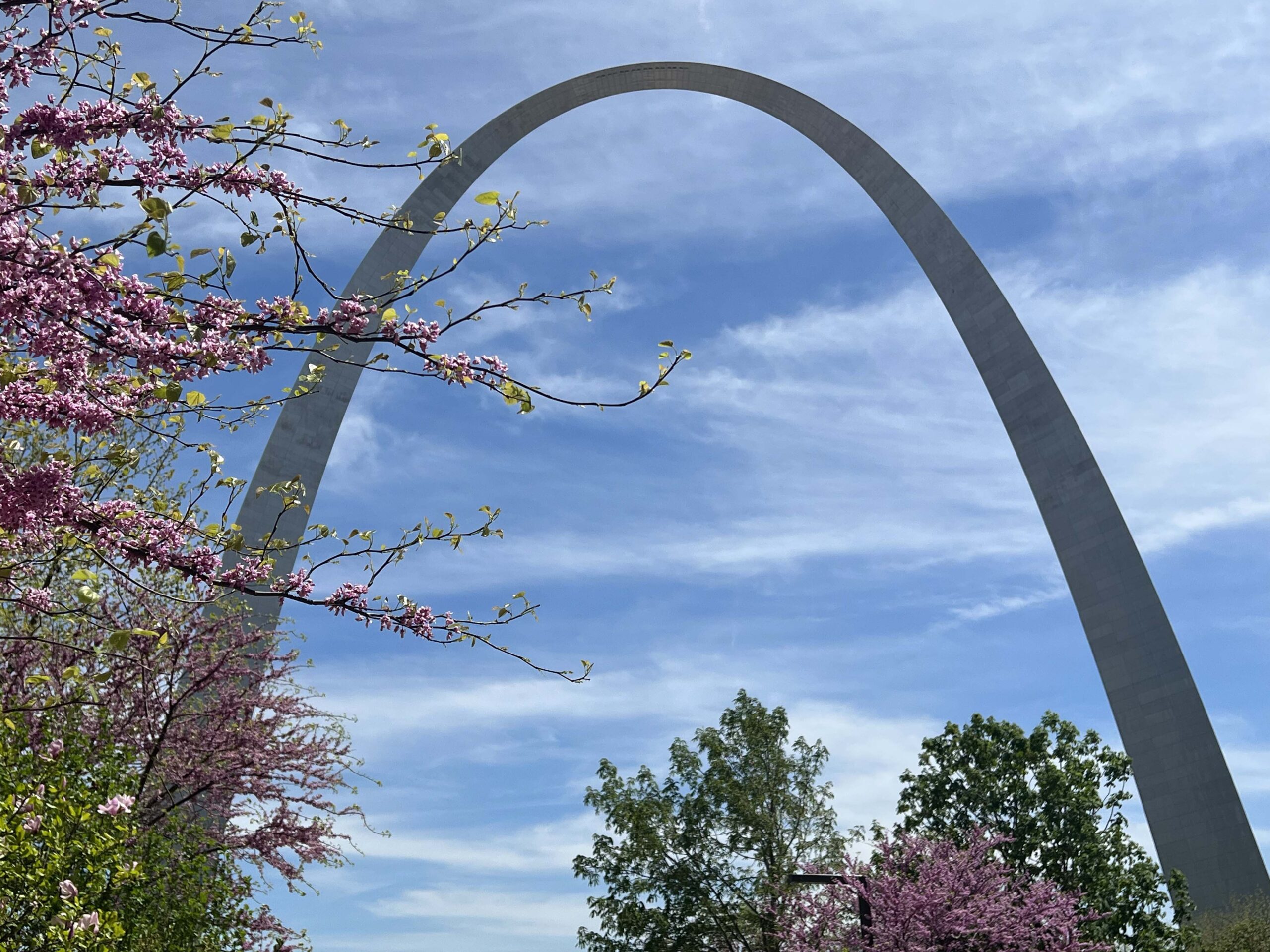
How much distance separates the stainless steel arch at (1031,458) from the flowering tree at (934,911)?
3.32 m

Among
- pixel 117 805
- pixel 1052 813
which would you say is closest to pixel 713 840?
pixel 1052 813

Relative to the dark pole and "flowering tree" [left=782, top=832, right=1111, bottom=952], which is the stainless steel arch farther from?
the dark pole

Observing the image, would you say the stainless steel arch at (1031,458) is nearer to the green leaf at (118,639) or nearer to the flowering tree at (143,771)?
the flowering tree at (143,771)

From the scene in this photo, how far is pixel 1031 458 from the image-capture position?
1017 inches

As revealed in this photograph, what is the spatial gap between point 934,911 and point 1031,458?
11.6 metres

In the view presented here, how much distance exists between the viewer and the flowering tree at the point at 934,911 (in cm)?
1811

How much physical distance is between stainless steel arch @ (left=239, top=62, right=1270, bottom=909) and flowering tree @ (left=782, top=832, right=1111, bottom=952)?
3318mm

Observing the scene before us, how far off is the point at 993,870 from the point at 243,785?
42.5ft

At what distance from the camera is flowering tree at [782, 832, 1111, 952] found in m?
18.1

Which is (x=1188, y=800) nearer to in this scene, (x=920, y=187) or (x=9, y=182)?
(x=920, y=187)

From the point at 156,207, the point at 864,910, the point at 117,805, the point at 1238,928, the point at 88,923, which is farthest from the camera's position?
the point at 1238,928

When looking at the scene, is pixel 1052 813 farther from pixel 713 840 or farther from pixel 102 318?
pixel 102 318

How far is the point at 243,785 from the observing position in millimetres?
15234

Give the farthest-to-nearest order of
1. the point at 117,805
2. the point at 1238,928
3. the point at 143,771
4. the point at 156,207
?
the point at 1238,928 < the point at 143,771 < the point at 117,805 < the point at 156,207
